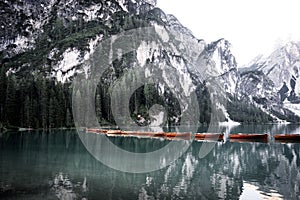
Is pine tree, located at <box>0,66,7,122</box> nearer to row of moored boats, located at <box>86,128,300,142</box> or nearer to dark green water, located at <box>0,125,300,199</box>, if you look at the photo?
row of moored boats, located at <box>86,128,300,142</box>

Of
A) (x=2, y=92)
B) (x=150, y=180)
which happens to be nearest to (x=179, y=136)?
(x=150, y=180)

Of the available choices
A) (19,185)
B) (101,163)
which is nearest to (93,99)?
(101,163)

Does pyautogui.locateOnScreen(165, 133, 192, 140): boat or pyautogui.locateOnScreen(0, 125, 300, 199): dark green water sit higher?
pyautogui.locateOnScreen(165, 133, 192, 140): boat

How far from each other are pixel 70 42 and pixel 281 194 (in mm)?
177738

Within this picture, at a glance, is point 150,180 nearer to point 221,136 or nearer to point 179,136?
point 221,136

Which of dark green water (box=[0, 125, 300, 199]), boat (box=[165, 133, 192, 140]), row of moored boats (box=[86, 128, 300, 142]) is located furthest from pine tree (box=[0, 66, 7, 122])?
dark green water (box=[0, 125, 300, 199])

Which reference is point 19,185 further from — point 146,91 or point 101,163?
point 146,91

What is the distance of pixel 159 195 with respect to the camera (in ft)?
62.2

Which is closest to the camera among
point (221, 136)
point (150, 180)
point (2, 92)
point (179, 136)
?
point (150, 180)

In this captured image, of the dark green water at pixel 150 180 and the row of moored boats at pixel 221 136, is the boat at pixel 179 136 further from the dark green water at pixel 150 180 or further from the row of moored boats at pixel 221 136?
the dark green water at pixel 150 180

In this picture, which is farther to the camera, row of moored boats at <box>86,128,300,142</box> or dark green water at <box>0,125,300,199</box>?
row of moored boats at <box>86,128,300,142</box>

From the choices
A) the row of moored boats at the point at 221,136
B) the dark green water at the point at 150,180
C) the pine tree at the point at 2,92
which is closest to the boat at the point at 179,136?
the row of moored boats at the point at 221,136

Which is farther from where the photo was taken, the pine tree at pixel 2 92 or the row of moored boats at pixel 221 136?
the pine tree at pixel 2 92

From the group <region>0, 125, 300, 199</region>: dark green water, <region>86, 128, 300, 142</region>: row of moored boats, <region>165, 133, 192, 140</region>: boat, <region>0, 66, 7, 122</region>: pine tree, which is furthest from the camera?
<region>0, 66, 7, 122</region>: pine tree
